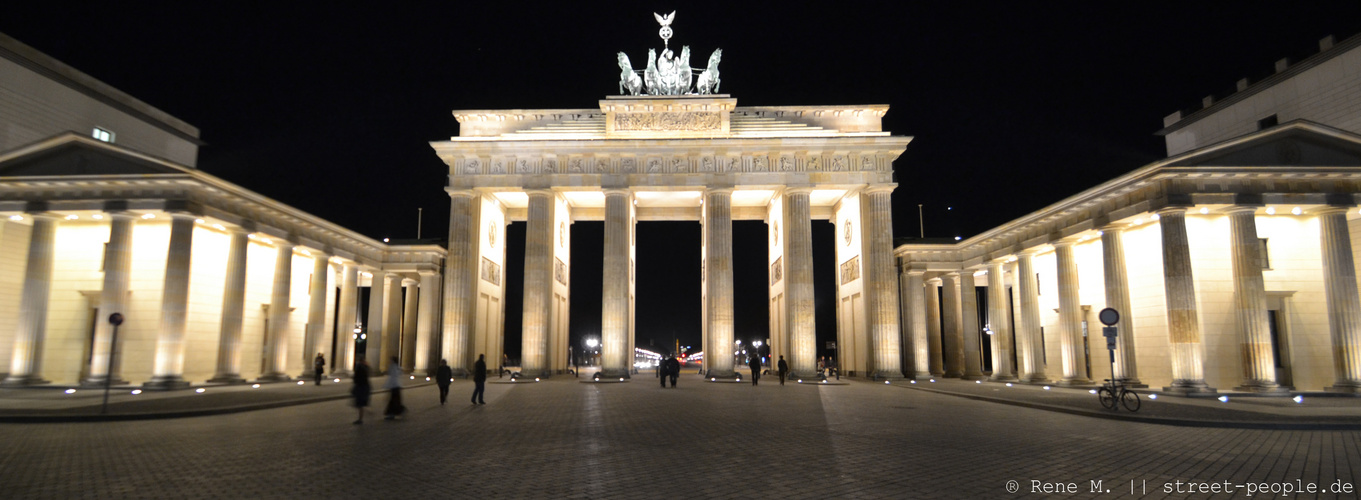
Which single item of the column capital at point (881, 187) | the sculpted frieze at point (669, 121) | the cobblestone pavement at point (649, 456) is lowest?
the cobblestone pavement at point (649, 456)

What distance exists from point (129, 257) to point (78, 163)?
4.01 meters

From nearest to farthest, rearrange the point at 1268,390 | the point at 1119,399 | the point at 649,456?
the point at 649,456
the point at 1119,399
the point at 1268,390

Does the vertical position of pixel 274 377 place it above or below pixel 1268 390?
above

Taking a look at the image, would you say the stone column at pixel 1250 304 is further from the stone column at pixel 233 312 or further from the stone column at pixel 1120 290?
the stone column at pixel 233 312

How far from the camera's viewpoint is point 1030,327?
34.7 meters

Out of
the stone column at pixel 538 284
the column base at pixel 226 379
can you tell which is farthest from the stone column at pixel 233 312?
the stone column at pixel 538 284

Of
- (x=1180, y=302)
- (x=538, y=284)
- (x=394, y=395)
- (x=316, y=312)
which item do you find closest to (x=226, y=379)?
(x=316, y=312)

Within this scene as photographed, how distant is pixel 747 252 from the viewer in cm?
8694

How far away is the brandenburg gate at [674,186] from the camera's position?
39.4 meters

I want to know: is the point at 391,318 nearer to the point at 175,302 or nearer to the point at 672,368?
the point at 175,302

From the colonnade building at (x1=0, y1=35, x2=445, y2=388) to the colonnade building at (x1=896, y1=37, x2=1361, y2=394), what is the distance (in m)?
34.9

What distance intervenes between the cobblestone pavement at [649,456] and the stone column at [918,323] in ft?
70.5

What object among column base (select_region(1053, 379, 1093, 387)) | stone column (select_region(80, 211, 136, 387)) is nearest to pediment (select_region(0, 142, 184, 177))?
stone column (select_region(80, 211, 136, 387))

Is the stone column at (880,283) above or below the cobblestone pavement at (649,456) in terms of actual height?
above
